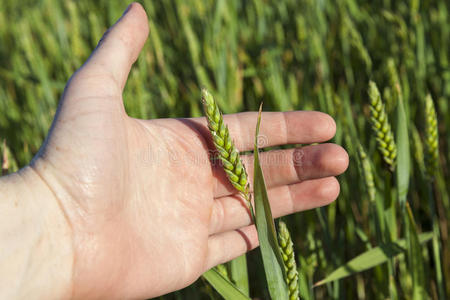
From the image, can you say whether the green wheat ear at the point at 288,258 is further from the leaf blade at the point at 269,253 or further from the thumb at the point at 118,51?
the thumb at the point at 118,51

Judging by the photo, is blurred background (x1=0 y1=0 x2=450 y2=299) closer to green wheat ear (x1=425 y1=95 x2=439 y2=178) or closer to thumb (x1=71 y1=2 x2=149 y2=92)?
green wheat ear (x1=425 y1=95 x2=439 y2=178)

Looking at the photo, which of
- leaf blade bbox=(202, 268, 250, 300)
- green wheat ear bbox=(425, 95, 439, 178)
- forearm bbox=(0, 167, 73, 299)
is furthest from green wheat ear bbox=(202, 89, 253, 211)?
green wheat ear bbox=(425, 95, 439, 178)

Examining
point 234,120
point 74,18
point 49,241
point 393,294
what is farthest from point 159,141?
point 74,18

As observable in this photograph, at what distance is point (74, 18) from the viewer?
97.5 inches

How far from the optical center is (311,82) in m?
2.07

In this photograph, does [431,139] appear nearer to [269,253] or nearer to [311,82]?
[269,253]

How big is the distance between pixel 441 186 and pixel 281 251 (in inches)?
30.1

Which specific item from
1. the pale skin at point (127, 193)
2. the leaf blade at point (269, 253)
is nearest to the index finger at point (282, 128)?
the pale skin at point (127, 193)

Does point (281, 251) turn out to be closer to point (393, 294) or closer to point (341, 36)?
point (393, 294)

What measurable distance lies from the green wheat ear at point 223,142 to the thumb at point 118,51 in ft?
1.14

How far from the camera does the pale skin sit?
1111mm

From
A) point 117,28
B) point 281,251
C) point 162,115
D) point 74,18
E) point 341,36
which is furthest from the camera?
point 74,18

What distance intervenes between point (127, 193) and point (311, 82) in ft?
3.78

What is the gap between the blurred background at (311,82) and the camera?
1.44 m
